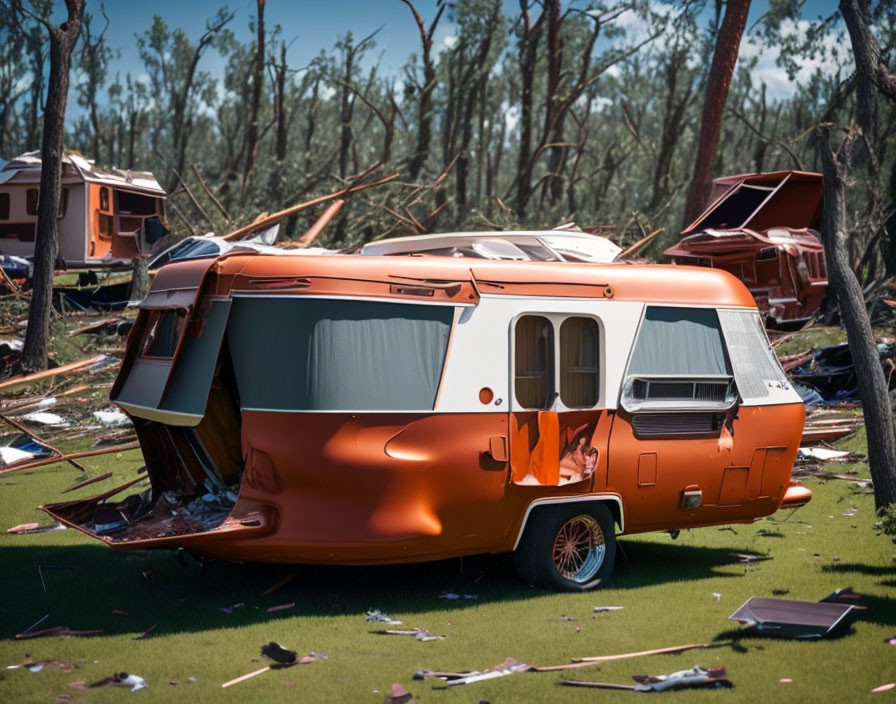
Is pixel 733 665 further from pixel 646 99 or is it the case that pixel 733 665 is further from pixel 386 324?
pixel 646 99

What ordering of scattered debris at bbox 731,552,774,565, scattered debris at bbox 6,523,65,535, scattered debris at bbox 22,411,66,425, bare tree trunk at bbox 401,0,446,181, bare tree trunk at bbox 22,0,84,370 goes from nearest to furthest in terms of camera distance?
scattered debris at bbox 731,552,774,565, scattered debris at bbox 6,523,65,535, scattered debris at bbox 22,411,66,425, bare tree trunk at bbox 22,0,84,370, bare tree trunk at bbox 401,0,446,181

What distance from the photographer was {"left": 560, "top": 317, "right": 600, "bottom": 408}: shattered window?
799 centimetres

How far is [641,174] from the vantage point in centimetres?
7406

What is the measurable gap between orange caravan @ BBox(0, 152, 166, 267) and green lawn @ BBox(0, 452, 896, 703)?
16128 millimetres

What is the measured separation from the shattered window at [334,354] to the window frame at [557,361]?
1.94ft

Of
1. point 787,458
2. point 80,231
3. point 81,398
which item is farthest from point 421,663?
point 80,231

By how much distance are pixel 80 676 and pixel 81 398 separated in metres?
10.7

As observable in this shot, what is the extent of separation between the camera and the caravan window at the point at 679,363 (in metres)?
8.20

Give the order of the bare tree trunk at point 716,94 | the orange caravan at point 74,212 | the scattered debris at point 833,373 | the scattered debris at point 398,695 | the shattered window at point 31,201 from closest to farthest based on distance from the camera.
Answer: the scattered debris at point 398,695 < the scattered debris at point 833,373 < the bare tree trunk at point 716,94 < the orange caravan at point 74,212 < the shattered window at point 31,201

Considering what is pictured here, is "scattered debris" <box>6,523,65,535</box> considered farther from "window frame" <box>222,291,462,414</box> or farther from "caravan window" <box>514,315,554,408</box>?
"caravan window" <box>514,315,554,408</box>

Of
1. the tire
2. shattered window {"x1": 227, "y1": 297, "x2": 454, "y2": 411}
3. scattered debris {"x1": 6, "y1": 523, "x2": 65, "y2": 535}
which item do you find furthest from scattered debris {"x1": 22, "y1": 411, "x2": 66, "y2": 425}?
the tire

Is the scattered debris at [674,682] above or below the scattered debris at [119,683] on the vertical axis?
above

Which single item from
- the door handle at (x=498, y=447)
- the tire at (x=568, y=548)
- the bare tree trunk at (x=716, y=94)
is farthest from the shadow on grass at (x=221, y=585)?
the bare tree trunk at (x=716, y=94)

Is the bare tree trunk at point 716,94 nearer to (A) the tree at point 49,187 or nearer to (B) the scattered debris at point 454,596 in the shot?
(A) the tree at point 49,187
